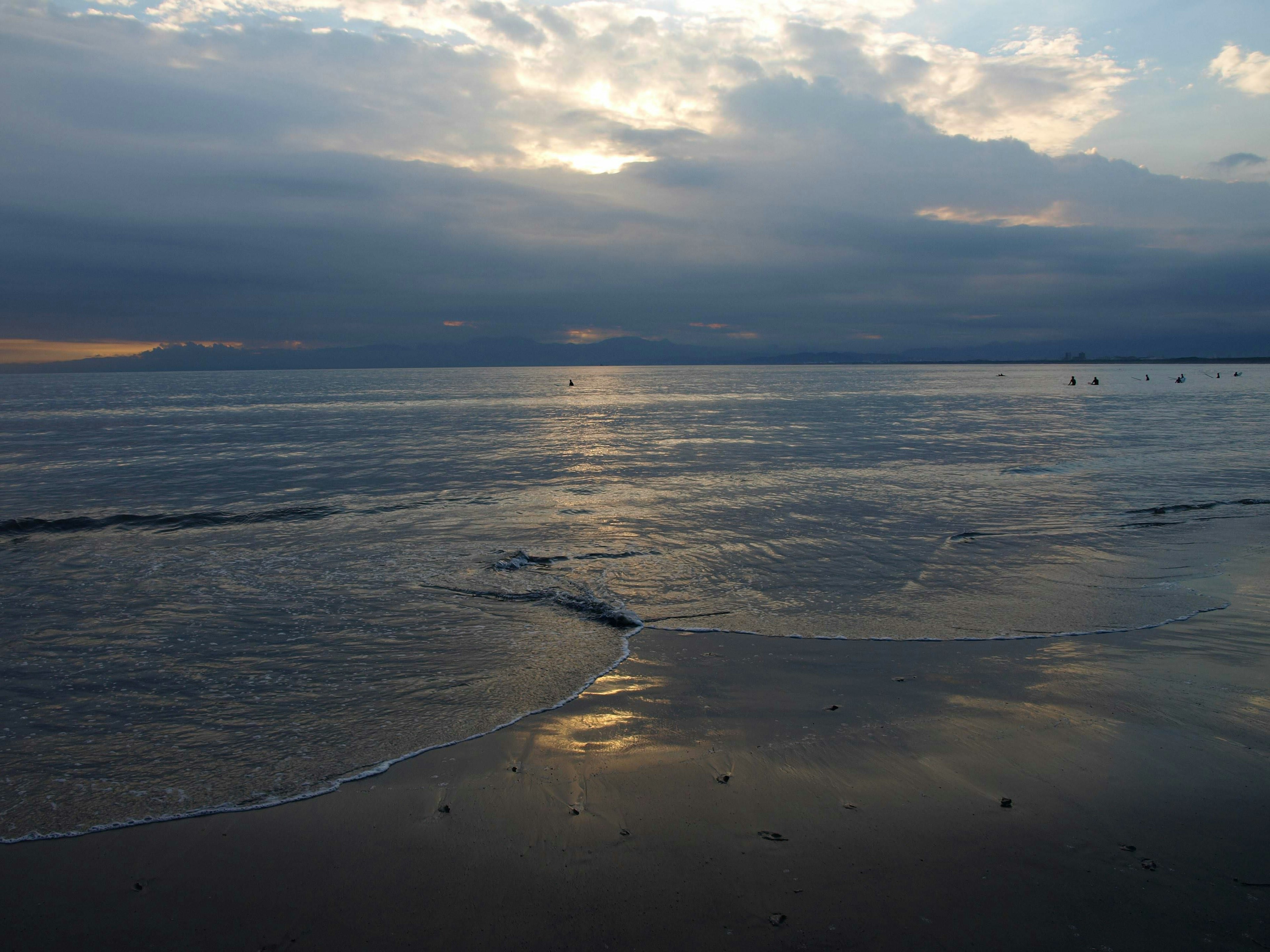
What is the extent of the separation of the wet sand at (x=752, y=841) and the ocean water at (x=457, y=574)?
83cm

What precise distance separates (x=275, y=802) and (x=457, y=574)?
21.5 feet

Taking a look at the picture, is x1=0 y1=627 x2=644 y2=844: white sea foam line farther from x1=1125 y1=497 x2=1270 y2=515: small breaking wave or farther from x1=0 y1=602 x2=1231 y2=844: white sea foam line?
x1=1125 y1=497 x2=1270 y2=515: small breaking wave

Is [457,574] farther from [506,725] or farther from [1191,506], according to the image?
[1191,506]

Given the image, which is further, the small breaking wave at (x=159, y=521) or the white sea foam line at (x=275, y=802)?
the small breaking wave at (x=159, y=521)

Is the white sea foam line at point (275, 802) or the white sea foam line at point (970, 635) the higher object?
the white sea foam line at point (970, 635)

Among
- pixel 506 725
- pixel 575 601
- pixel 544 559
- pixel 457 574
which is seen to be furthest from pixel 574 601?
pixel 506 725

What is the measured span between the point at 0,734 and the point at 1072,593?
43.2 feet

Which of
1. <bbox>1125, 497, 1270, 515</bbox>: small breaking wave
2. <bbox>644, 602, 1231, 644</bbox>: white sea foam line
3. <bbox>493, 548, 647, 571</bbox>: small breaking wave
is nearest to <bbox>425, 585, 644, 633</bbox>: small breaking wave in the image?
<bbox>644, 602, 1231, 644</bbox>: white sea foam line

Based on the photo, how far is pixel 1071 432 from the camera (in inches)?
1527

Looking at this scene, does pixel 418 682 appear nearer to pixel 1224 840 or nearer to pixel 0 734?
pixel 0 734

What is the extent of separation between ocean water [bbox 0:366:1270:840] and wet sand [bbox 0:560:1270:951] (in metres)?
0.83

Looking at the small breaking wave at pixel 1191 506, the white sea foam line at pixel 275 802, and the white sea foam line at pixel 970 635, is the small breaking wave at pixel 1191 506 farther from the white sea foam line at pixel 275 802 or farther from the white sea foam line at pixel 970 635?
the white sea foam line at pixel 275 802

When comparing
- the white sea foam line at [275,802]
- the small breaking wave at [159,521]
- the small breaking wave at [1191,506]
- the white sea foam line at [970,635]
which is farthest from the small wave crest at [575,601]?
the small breaking wave at [1191,506]

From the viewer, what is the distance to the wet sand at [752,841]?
412 centimetres
